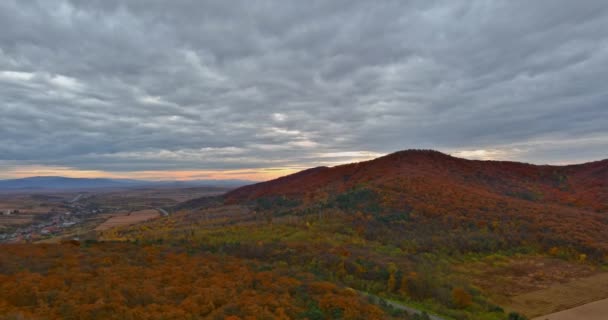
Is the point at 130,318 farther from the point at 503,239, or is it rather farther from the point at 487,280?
the point at 503,239

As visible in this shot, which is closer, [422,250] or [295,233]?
[422,250]

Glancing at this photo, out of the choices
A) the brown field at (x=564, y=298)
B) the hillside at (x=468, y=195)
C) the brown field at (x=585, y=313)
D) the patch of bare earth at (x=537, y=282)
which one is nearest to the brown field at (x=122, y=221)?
the hillside at (x=468, y=195)

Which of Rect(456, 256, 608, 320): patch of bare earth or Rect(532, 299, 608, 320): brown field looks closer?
Rect(532, 299, 608, 320): brown field

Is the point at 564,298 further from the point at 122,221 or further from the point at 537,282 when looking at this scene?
the point at 122,221

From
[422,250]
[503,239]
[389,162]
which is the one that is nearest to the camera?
[422,250]

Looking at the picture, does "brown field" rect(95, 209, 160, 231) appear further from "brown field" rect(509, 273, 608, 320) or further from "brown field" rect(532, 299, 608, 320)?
"brown field" rect(532, 299, 608, 320)

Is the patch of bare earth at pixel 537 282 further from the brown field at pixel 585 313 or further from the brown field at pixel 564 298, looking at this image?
the brown field at pixel 585 313

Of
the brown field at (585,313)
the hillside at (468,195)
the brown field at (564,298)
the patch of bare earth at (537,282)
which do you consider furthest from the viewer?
the hillside at (468,195)

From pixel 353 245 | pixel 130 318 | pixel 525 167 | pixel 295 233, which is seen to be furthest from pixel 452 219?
pixel 525 167

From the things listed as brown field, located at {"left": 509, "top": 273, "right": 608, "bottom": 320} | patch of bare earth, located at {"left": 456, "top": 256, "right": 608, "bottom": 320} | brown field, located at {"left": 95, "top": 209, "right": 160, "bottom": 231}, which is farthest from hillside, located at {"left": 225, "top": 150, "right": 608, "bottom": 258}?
brown field, located at {"left": 95, "top": 209, "right": 160, "bottom": 231}

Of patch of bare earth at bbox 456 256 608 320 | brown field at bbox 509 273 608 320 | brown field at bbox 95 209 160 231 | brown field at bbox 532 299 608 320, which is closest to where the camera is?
brown field at bbox 532 299 608 320

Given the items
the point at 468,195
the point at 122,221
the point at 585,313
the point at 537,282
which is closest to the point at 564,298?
the point at 585,313
